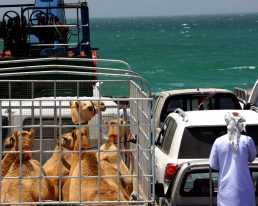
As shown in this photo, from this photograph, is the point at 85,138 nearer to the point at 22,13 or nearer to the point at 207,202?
the point at 207,202

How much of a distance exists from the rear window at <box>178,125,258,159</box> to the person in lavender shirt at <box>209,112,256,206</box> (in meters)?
2.21

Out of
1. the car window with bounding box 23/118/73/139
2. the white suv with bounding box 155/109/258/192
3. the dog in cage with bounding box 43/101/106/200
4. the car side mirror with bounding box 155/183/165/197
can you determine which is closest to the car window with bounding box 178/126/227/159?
the white suv with bounding box 155/109/258/192

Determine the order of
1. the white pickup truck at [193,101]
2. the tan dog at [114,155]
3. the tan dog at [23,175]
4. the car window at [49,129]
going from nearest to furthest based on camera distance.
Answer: the tan dog at [23,175]
the tan dog at [114,155]
the car window at [49,129]
the white pickup truck at [193,101]

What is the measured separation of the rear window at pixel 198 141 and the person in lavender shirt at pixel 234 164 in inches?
87.0

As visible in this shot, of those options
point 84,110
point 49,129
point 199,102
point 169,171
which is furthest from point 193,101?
point 84,110

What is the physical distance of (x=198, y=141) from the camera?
1025cm

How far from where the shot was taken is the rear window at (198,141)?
10.2m

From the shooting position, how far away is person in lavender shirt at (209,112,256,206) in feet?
26.0

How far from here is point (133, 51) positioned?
91.3m

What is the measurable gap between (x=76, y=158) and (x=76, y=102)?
0.57m

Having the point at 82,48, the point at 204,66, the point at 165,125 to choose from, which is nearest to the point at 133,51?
the point at 204,66

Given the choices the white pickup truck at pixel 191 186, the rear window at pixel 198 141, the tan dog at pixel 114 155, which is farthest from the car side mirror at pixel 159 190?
the rear window at pixel 198 141

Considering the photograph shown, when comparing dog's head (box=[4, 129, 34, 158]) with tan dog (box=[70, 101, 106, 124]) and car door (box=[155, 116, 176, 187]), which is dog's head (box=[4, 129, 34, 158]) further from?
car door (box=[155, 116, 176, 187])

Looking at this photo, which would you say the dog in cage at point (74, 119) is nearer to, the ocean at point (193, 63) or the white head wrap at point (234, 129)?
the white head wrap at point (234, 129)
